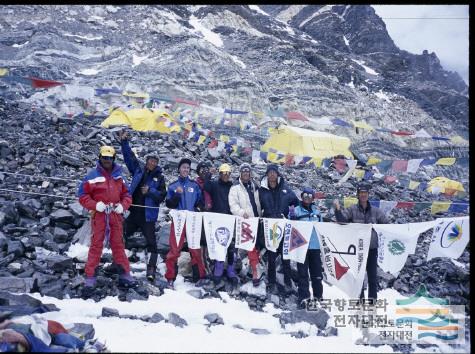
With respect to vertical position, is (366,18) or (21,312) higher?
(366,18)

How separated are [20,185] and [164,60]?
3835 centimetres

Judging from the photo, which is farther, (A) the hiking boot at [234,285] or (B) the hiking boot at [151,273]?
(A) the hiking boot at [234,285]

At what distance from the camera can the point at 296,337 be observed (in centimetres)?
491

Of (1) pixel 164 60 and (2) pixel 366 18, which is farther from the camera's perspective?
(2) pixel 366 18

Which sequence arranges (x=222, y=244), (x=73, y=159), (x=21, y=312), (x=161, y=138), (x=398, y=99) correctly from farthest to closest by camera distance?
1. (x=398, y=99)
2. (x=161, y=138)
3. (x=73, y=159)
4. (x=222, y=244)
5. (x=21, y=312)

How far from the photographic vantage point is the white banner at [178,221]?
19.0 ft

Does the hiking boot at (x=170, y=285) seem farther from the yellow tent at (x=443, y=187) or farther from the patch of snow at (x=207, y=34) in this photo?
the patch of snow at (x=207, y=34)

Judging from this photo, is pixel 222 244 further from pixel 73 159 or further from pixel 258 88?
pixel 258 88

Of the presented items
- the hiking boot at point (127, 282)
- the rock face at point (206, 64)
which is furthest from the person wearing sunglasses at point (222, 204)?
the rock face at point (206, 64)

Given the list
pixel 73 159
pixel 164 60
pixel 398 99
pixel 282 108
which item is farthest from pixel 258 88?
pixel 73 159

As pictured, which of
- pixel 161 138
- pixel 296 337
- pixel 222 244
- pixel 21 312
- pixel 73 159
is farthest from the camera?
pixel 161 138

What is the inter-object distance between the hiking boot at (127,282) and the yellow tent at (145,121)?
44.7 ft

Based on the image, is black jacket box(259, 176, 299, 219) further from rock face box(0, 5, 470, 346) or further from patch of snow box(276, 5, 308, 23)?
patch of snow box(276, 5, 308, 23)

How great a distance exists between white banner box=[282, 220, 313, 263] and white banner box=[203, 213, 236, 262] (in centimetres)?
Result: 91
